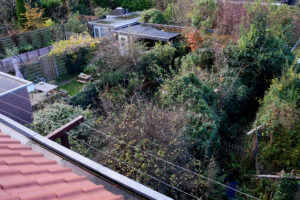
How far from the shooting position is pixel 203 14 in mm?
15570

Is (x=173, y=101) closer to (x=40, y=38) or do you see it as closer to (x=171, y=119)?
(x=171, y=119)

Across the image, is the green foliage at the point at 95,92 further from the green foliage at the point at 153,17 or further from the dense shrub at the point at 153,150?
the green foliage at the point at 153,17

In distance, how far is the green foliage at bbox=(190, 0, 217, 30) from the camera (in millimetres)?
15008

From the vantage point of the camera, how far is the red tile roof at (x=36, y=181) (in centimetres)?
207

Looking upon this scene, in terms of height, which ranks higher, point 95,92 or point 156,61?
point 156,61

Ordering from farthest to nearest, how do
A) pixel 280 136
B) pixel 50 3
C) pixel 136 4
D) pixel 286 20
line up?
1. pixel 136 4
2. pixel 50 3
3. pixel 286 20
4. pixel 280 136

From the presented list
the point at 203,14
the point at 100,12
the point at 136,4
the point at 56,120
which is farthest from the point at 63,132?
the point at 136,4

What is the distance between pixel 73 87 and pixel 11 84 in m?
6.26

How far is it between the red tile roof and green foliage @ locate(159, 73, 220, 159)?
517 centimetres

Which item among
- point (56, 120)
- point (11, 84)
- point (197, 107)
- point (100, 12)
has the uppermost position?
point (100, 12)

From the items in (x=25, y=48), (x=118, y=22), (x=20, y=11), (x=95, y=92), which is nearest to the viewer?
(x=95, y=92)

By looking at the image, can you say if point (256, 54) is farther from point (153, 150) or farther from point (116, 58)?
point (153, 150)

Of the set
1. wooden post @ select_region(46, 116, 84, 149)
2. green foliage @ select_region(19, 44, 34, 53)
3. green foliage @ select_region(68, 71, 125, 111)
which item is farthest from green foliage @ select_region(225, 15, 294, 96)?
green foliage @ select_region(19, 44, 34, 53)

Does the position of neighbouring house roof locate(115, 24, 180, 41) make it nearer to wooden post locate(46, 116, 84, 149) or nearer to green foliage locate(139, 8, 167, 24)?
green foliage locate(139, 8, 167, 24)
